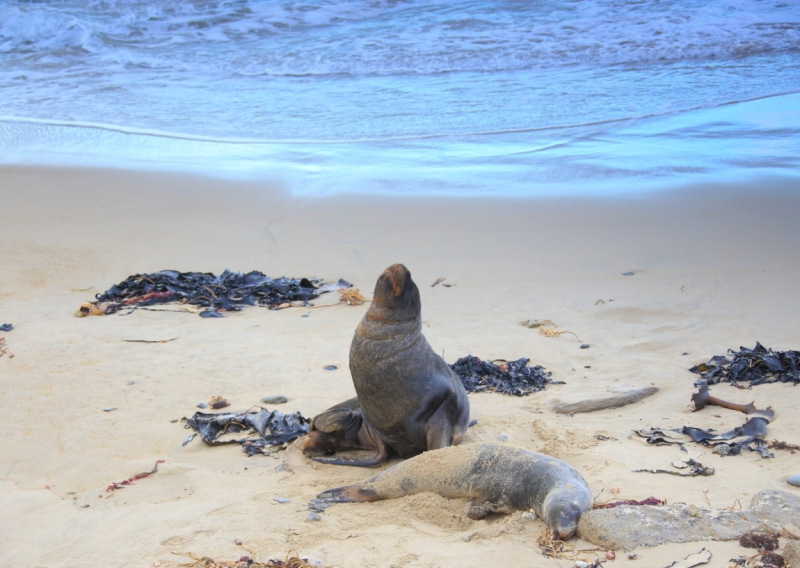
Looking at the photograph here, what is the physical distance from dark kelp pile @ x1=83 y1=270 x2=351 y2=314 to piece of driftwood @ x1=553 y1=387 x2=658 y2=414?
2.96 m

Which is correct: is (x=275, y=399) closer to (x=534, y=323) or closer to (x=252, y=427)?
(x=252, y=427)

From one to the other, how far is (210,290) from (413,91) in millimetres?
9513

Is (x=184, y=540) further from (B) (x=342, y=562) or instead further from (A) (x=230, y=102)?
(A) (x=230, y=102)

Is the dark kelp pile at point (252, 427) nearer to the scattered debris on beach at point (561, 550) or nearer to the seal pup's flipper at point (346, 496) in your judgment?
the seal pup's flipper at point (346, 496)

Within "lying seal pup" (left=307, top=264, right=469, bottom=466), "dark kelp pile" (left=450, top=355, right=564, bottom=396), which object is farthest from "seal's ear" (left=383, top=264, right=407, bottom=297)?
"dark kelp pile" (left=450, top=355, right=564, bottom=396)

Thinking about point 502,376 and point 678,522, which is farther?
point 502,376

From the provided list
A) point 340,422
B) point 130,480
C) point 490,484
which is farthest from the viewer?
point 340,422

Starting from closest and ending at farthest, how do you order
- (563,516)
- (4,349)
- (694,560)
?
(694,560) < (563,516) < (4,349)

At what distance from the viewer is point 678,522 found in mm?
2961

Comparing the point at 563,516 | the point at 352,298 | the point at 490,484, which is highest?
the point at 563,516

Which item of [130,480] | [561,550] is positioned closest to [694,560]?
[561,550]

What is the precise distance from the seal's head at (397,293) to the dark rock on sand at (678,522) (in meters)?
1.57

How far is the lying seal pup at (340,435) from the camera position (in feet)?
14.6

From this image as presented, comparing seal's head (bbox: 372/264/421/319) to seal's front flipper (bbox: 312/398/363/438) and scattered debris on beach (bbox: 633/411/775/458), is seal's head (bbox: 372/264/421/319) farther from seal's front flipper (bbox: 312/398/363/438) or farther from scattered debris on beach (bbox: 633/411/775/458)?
scattered debris on beach (bbox: 633/411/775/458)
